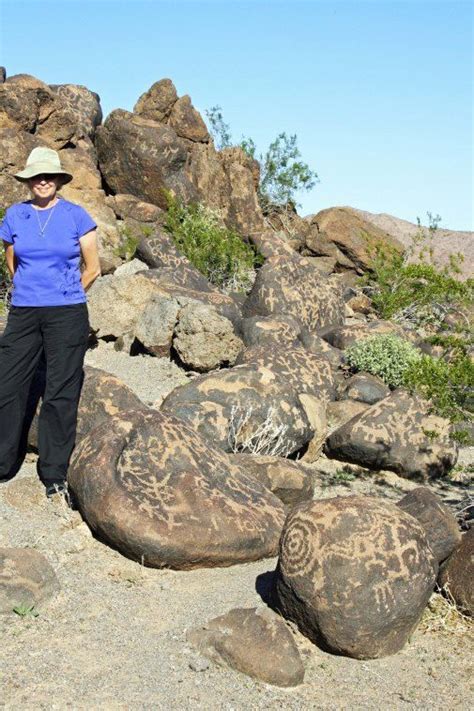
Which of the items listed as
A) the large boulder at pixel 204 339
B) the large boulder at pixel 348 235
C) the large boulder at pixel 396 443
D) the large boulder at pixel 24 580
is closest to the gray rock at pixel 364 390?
the large boulder at pixel 396 443

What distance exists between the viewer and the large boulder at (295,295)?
43.2 feet

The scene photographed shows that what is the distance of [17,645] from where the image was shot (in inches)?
184

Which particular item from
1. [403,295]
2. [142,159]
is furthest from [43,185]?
[142,159]

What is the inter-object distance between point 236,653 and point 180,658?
0.97 ft

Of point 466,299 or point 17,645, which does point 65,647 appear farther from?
point 466,299

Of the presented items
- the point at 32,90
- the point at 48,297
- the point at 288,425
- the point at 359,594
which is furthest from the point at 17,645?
the point at 32,90

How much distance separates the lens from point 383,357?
11266mm

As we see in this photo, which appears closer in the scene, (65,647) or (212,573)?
(65,647)

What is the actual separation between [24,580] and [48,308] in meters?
2.04

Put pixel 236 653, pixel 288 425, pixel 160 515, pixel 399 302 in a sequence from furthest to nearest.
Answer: pixel 399 302 < pixel 288 425 < pixel 160 515 < pixel 236 653

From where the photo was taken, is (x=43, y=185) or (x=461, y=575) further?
(x=43, y=185)

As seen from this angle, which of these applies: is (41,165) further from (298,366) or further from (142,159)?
(142,159)

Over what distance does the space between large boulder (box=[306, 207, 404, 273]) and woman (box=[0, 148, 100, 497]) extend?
1191 cm

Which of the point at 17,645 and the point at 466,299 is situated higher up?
the point at 466,299
